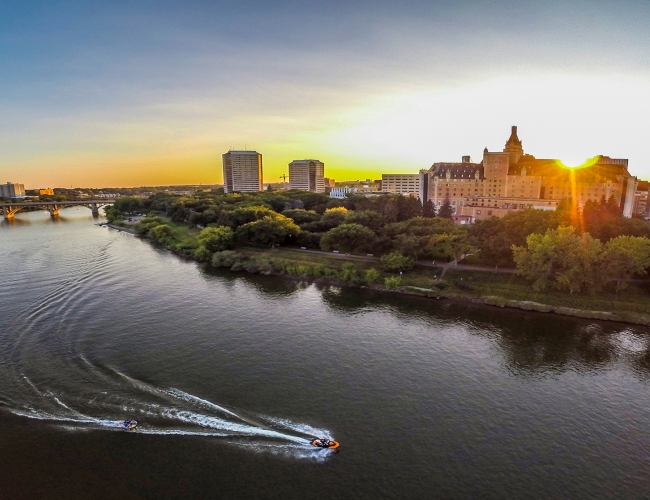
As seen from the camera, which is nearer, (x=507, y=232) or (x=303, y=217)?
(x=507, y=232)

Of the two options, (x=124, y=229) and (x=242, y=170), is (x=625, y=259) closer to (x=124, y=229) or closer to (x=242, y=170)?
(x=124, y=229)

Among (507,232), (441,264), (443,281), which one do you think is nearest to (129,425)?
(443,281)

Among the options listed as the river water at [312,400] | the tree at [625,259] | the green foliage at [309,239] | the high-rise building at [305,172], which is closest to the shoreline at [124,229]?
the green foliage at [309,239]

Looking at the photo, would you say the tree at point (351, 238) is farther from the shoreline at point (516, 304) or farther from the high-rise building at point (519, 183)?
the high-rise building at point (519, 183)

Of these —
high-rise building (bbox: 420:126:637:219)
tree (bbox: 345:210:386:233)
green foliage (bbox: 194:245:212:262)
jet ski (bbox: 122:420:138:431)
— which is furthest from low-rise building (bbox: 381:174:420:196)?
jet ski (bbox: 122:420:138:431)

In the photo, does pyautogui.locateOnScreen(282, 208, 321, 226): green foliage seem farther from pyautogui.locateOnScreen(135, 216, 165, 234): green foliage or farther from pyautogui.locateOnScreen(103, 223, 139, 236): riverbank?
pyautogui.locateOnScreen(103, 223, 139, 236): riverbank
